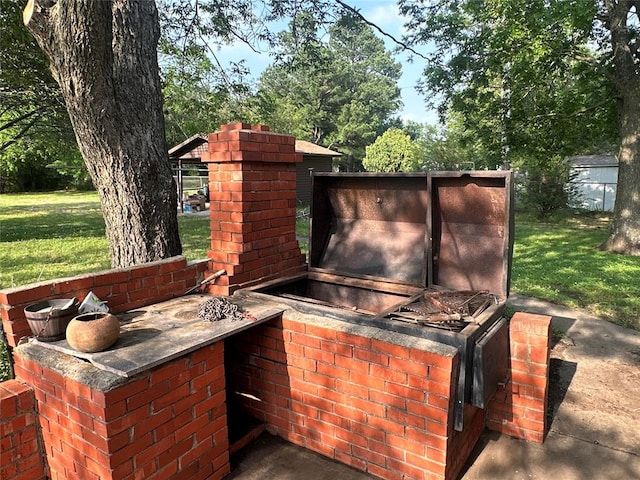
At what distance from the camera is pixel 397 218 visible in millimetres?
3963

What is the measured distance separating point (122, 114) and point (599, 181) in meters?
27.3

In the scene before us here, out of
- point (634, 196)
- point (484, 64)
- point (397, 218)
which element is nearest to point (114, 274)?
point (397, 218)

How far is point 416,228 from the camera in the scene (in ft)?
12.6

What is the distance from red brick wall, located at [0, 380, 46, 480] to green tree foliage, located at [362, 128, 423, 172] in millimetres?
26205

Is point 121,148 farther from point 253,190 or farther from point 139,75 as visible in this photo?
point 253,190

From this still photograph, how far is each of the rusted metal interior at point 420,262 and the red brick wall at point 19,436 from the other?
1.49 metres

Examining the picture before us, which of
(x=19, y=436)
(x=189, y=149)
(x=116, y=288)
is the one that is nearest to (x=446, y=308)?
(x=116, y=288)

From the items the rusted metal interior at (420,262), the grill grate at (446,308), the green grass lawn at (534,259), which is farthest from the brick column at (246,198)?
the green grass lawn at (534,259)

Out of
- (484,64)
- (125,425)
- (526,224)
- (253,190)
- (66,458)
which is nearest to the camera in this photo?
(125,425)

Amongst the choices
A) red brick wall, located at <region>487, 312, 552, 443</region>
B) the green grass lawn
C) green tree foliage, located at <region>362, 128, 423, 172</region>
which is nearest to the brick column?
red brick wall, located at <region>487, 312, 552, 443</region>

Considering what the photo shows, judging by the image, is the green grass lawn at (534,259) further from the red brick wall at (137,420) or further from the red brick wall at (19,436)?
the red brick wall at (137,420)

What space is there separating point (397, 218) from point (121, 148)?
2.63 m

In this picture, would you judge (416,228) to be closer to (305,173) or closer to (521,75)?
(521,75)

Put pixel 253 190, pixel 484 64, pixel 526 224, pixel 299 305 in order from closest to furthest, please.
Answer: pixel 299 305, pixel 253 190, pixel 484 64, pixel 526 224
